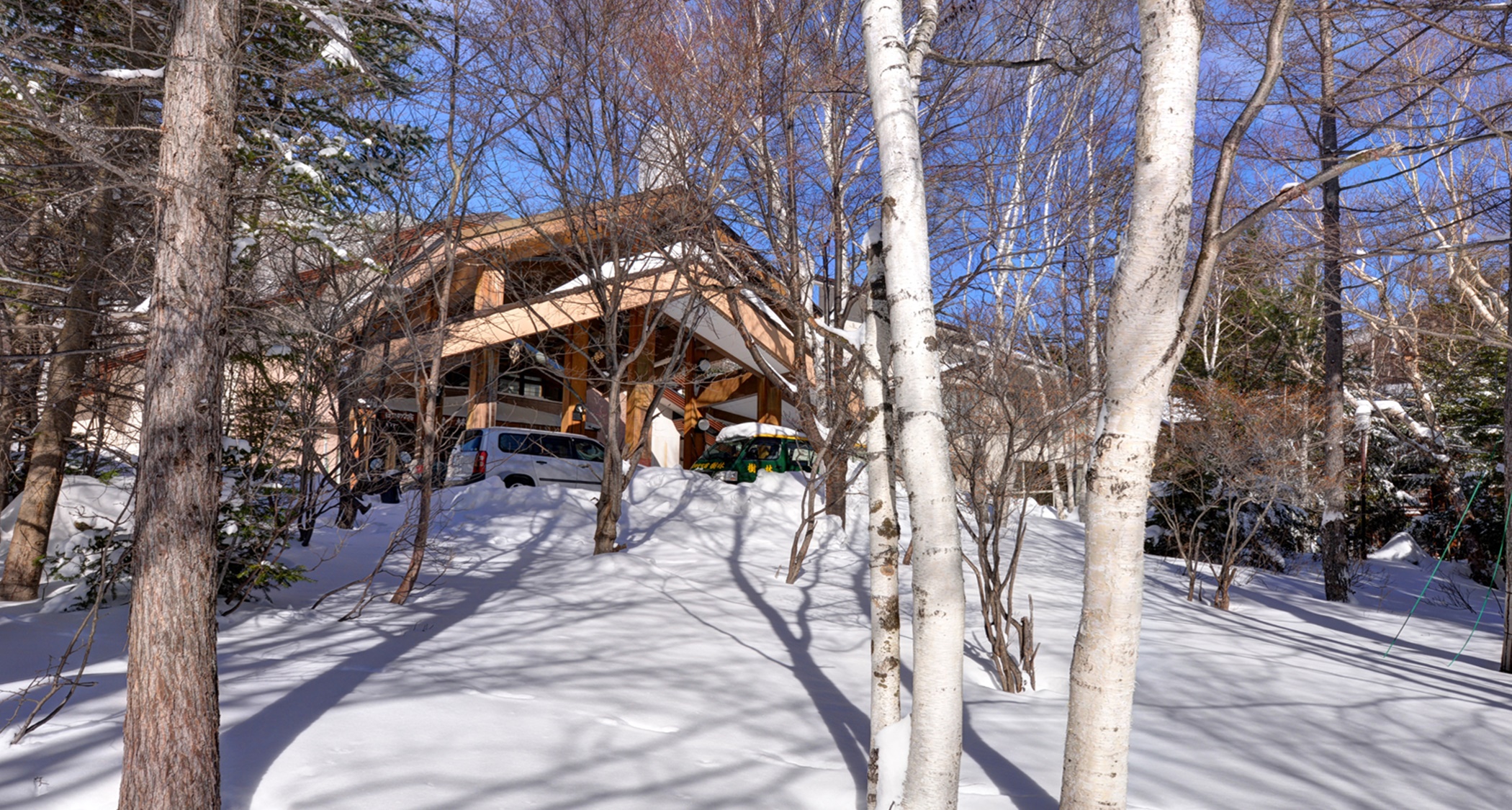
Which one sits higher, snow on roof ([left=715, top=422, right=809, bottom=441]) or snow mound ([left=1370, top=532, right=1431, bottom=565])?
snow on roof ([left=715, top=422, right=809, bottom=441])

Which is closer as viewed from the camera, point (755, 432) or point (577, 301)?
point (577, 301)

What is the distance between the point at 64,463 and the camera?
7.82 metres

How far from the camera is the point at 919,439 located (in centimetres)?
366

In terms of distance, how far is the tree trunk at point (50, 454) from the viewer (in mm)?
7355

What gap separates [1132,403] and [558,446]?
12968 millimetres

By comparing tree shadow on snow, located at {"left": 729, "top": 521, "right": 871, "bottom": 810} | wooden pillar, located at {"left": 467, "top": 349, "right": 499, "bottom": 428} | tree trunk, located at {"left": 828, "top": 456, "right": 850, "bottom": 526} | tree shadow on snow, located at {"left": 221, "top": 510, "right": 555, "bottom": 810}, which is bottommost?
tree shadow on snow, located at {"left": 729, "top": 521, "right": 871, "bottom": 810}

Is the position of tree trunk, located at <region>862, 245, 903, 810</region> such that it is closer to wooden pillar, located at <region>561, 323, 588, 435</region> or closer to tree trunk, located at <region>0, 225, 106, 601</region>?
tree trunk, located at <region>0, 225, 106, 601</region>

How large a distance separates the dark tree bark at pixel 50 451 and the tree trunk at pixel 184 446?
4141mm

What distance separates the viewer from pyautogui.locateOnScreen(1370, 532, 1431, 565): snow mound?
1778cm

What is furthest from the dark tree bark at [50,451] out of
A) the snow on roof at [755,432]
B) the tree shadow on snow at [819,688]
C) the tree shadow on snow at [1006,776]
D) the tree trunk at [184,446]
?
the snow on roof at [755,432]

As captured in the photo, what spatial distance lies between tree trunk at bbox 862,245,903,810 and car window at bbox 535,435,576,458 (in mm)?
10780

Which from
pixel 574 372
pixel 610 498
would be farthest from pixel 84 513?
pixel 574 372

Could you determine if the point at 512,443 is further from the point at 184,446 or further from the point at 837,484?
the point at 184,446

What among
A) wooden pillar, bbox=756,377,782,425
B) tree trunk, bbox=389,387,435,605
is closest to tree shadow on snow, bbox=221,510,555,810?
tree trunk, bbox=389,387,435,605
